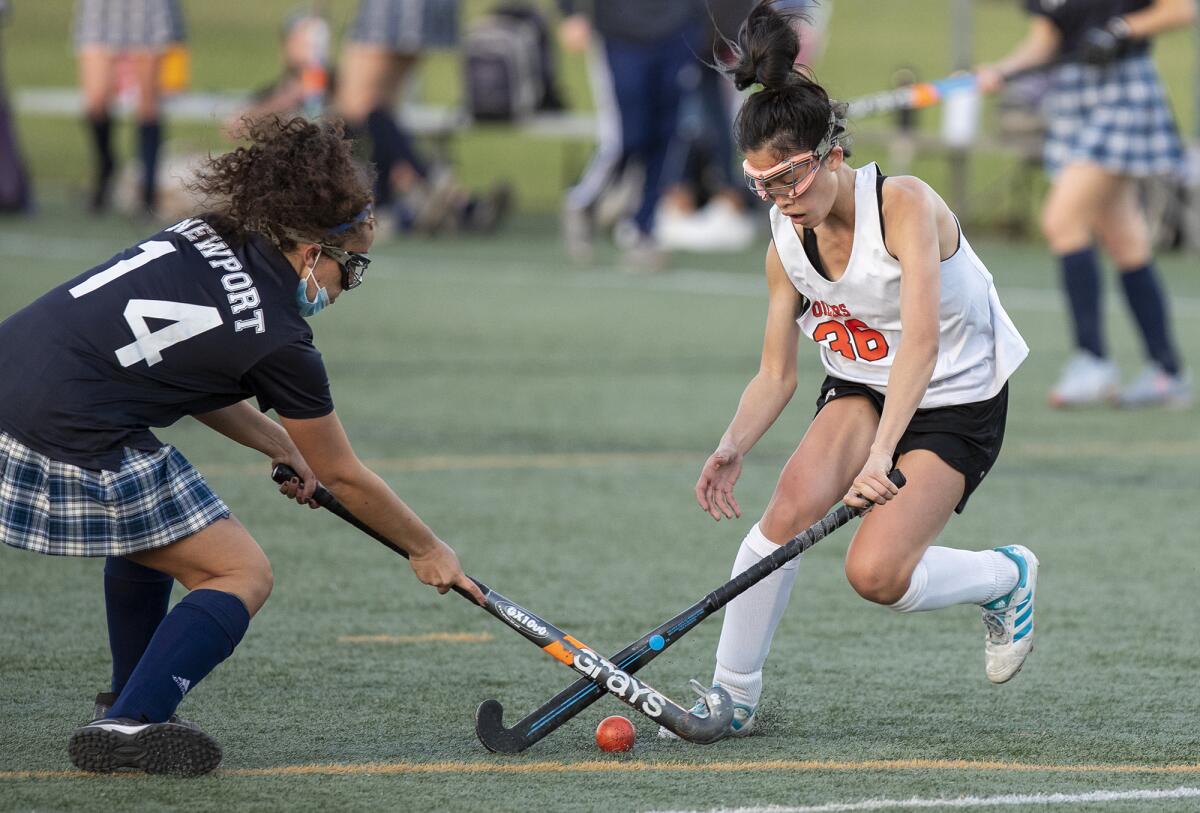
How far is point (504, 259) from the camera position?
1212 centimetres

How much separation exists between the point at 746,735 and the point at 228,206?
1405 millimetres

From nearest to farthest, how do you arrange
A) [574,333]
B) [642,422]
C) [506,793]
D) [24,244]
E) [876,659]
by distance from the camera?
[506,793], [876,659], [642,422], [574,333], [24,244]

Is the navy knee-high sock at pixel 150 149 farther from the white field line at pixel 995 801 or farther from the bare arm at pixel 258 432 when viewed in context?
the white field line at pixel 995 801

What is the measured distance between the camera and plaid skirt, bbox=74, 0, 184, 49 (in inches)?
502

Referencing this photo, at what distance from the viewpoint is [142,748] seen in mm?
3391

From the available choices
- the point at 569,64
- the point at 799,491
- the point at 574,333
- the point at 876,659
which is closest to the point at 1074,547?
the point at 876,659

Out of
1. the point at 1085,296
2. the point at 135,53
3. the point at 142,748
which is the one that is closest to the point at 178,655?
the point at 142,748

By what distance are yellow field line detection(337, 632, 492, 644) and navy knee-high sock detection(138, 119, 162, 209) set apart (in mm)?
8349

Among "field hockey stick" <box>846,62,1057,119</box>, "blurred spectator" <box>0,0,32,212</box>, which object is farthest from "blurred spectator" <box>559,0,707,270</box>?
"blurred spectator" <box>0,0,32,212</box>

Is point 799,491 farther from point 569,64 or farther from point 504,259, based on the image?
point 569,64

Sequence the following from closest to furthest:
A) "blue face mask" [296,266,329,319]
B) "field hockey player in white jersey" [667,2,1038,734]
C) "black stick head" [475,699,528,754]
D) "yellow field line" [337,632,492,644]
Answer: "blue face mask" [296,266,329,319], "black stick head" [475,699,528,754], "field hockey player in white jersey" [667,2,1038,734], "yellow field line" [337,632,492,644]

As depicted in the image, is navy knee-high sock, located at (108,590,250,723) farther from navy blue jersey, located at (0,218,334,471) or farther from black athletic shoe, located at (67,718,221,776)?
navy blue jersey, located at (0,218,334,471)

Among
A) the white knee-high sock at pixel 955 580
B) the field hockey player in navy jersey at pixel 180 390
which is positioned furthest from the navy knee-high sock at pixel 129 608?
the white knee-high sock at pixel 955 580

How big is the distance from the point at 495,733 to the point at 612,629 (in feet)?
3.21
